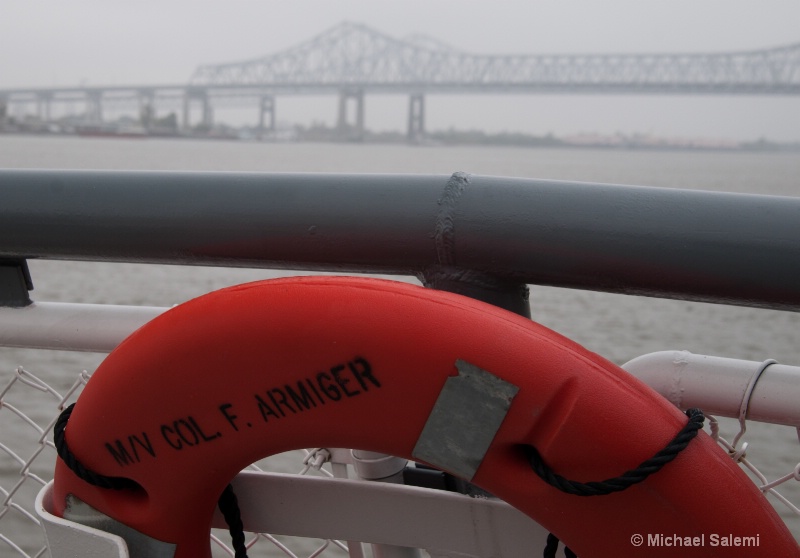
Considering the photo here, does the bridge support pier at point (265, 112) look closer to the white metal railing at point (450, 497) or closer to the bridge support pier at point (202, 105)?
the bridge support pier at point (202, 105)

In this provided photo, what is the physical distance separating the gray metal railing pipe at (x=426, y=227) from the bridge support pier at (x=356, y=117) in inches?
1137

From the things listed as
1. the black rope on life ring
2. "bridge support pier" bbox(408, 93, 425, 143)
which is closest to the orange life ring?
the black rope on life ring

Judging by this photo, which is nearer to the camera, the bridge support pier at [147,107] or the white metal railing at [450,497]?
the white metal railing at [450,497]

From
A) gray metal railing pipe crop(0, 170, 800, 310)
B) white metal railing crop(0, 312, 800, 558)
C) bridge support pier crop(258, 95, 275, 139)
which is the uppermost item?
gray metal railing pipe crop(0, 170, 800, 310)

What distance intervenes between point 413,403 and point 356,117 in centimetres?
3012

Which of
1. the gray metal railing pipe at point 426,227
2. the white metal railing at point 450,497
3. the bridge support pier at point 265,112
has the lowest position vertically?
the bridge support pier at point 265,112

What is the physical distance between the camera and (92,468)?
58cm

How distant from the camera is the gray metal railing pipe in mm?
518

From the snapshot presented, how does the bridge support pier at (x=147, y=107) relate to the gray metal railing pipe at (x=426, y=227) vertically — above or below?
below

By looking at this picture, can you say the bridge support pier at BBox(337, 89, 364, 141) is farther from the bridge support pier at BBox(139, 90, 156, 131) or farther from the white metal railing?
the white metal railing

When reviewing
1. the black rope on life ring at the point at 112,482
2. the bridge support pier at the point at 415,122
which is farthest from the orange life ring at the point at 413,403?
the bridge support pier at the point at 415,122

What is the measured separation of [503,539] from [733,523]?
16 cm

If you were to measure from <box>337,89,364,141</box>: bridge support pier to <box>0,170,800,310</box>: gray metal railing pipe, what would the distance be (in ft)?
94.7

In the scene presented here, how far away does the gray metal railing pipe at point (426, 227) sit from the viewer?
1.70ft
